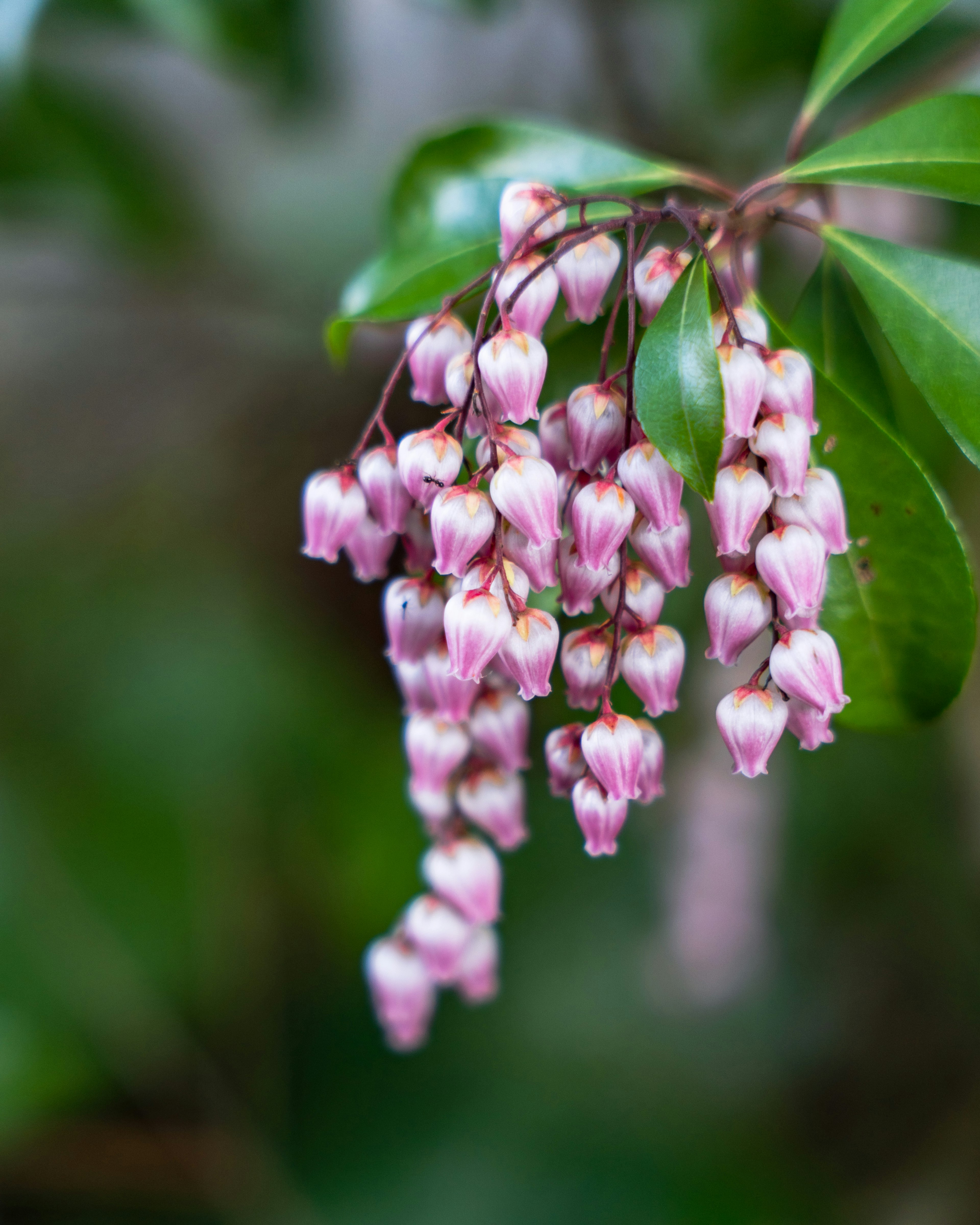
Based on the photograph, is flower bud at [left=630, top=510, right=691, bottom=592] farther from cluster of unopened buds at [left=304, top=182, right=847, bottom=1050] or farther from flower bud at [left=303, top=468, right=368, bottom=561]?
flower bud at [left=303, top=468, right=368, bottom=561]

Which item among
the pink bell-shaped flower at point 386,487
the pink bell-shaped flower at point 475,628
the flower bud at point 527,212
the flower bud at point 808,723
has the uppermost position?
the flower bud at point 527,212

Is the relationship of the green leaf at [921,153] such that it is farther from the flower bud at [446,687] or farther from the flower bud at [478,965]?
the flower bud at [478,965]

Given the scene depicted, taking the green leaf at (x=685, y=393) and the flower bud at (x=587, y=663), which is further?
the flower bud at (x=587, y=663)

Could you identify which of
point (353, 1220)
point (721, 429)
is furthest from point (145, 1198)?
point (721, 429)

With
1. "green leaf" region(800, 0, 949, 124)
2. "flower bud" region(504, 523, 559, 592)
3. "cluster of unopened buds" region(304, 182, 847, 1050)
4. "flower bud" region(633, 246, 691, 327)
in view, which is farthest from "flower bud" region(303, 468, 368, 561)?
"green leaf" region(800, 0, 949, 124)

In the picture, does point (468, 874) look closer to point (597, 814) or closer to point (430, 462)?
point (597, 814)

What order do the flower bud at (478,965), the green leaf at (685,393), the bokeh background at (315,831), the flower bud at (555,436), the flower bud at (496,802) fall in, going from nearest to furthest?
1. the green leaf at (685,393)
2. the flower bud at (555,436)
3. the flower bud at (496,802)
4. the flower bud at (478,965)
5. the bokeh background at (315,831)

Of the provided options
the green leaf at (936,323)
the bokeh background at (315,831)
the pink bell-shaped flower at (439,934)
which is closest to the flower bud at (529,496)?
the green leaf at (936,323)

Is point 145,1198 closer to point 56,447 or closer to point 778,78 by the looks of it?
point 56,447
